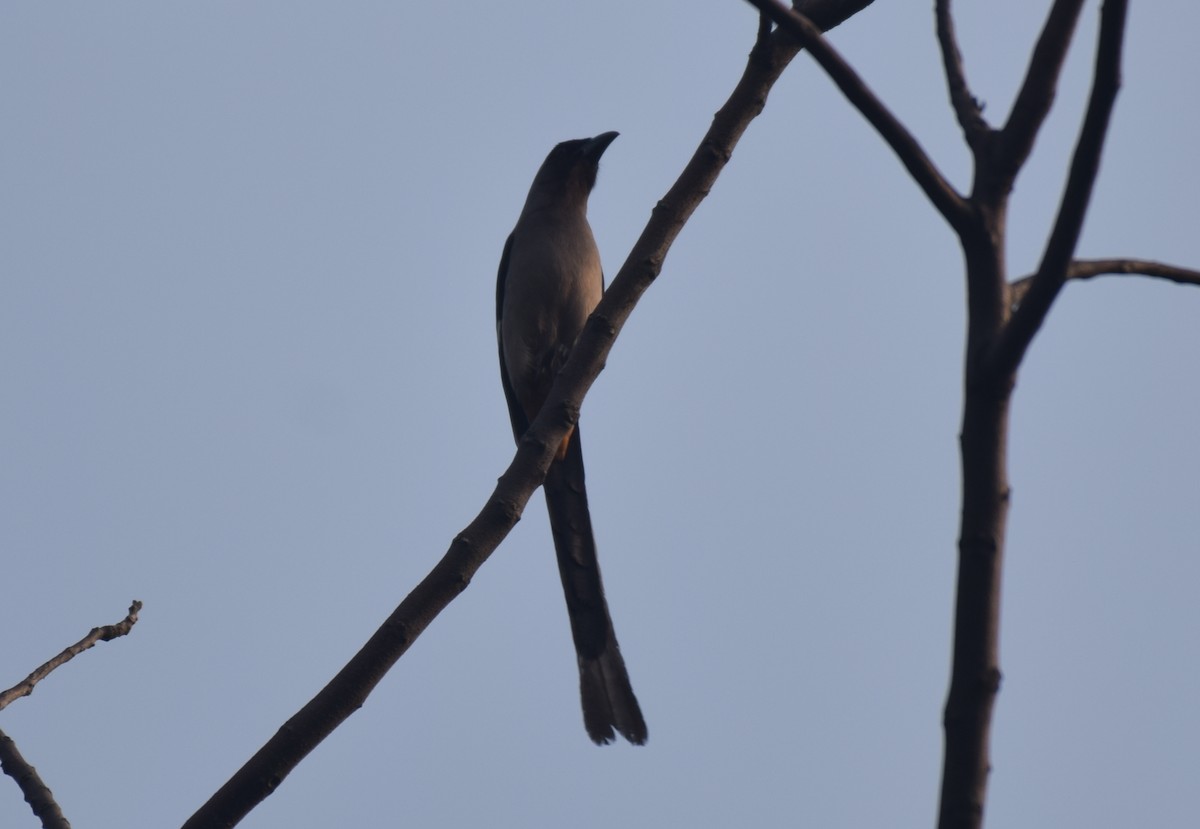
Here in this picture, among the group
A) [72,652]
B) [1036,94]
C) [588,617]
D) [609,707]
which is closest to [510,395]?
[588,617]

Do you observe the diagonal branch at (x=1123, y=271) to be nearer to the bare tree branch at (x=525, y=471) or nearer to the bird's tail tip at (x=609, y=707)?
the bare tree branch at (x=525, y=471)

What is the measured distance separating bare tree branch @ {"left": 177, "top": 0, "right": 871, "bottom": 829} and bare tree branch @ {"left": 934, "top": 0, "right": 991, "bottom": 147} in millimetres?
1665

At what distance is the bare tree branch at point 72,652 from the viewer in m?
3.26

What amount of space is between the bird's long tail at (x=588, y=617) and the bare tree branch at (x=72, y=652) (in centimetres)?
160

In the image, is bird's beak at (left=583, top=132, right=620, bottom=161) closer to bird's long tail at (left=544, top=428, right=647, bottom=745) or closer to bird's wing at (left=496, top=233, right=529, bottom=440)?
bird's wing at (left=496, top=233, right=529, bottom=440)

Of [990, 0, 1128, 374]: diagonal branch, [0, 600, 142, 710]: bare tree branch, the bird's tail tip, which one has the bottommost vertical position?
[0, 600, 142, 710]: bare tree branch

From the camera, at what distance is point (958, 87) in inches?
88.2

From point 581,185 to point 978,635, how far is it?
5.80m

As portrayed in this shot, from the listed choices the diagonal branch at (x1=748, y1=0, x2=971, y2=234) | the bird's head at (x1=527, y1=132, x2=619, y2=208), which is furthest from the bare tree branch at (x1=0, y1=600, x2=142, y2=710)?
the bird's head at (x1=527, y1=132, x2=619, y2=208)

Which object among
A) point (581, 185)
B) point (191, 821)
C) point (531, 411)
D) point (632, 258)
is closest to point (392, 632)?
point (191, 821)

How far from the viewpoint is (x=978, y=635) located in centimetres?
187

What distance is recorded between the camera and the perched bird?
4.49 m

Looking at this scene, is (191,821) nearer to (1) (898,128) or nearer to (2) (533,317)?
(1) (898,128)

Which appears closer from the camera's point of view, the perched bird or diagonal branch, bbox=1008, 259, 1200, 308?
diagonal branch, bbox=1008, 259, 1200, 308
